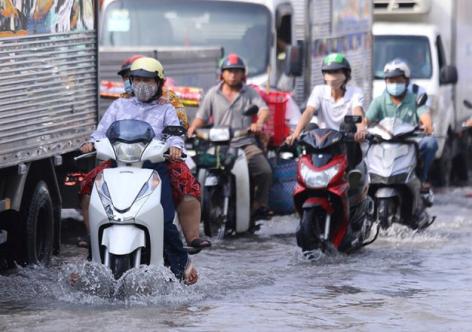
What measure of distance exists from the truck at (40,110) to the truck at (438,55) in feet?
27.3

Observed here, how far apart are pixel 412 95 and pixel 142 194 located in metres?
5.74

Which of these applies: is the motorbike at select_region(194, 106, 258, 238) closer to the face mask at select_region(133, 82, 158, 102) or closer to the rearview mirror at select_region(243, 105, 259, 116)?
the rearview mirror at select_region(243, 105, 259, 116)

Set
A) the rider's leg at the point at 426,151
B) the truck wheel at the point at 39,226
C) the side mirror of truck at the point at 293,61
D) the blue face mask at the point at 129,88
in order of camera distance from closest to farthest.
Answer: the blue face mask at the point at 129,88 < the truck wheel at the point at 39,226 < the rider's leg at the point at 426,151 < the side mirror of truck at the point at 293,61

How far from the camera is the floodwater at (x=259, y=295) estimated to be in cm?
880

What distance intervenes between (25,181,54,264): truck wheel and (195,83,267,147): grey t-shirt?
→ 3.07 m

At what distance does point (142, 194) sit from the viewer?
9.38m

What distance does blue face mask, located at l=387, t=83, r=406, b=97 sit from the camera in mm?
14375

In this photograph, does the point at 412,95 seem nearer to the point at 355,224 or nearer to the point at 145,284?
the point at 355,224

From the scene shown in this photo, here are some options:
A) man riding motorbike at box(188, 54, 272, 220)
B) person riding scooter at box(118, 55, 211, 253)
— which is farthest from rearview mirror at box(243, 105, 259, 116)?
person riding scooter at box(118, 55, 211, 253)

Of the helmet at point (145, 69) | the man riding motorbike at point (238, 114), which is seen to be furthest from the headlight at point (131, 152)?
the man riding motorbike at point (238, 114)

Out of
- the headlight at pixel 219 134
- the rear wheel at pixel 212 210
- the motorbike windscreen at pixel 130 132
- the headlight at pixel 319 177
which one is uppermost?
the motorbike windscreen at pixel 130 132

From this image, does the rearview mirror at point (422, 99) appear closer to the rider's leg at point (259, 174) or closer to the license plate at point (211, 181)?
the rider's leg at point (259, 174)

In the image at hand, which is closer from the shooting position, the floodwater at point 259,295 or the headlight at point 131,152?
the floodwater at point 259,295

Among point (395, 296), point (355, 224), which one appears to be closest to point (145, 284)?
point (395, 296)
